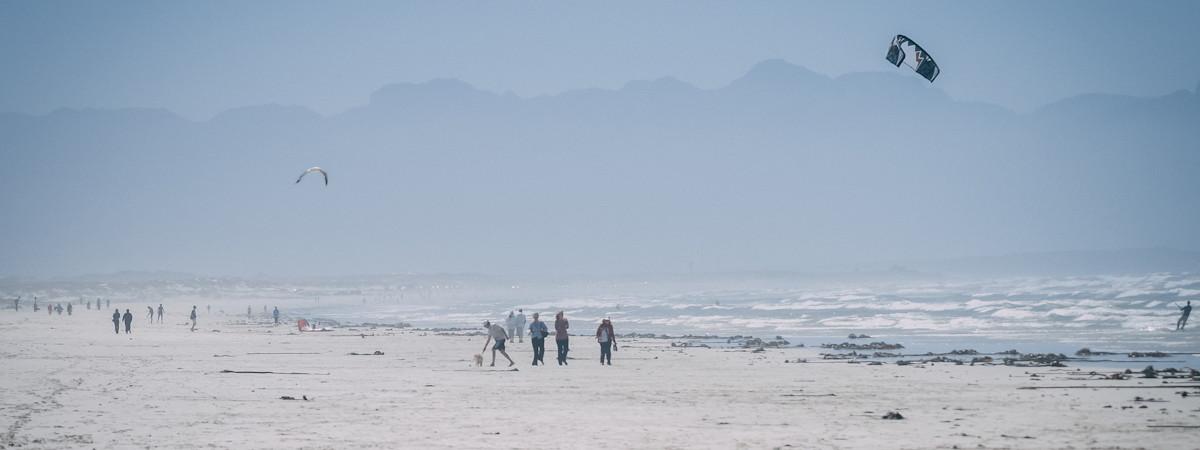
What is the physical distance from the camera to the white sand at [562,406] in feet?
42.7

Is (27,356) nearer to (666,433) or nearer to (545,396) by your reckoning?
(545,396)

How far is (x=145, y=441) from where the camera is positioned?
42.0 ft

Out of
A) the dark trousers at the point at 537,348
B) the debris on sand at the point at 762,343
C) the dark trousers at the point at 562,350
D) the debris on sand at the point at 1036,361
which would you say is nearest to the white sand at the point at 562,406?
the dark trousers at the point at 562,350

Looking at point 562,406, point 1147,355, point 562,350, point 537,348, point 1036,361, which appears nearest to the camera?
point 562,406

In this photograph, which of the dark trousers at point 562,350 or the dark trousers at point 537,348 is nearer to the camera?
the dark trousers at point 537,348

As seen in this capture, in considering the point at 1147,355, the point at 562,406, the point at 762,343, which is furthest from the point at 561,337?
the point at 1147,355

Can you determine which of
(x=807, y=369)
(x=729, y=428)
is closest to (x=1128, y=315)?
(x=807, y=369)

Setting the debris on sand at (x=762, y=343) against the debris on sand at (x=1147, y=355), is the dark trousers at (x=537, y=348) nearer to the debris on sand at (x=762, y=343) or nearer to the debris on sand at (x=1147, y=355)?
the debris on sand at (x=762, y=343)

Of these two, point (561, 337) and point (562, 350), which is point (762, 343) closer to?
point (562, 350)

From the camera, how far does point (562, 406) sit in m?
16.8

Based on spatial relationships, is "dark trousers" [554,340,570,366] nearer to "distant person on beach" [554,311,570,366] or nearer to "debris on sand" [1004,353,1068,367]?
"distant person on beach" [554,311,570,366]

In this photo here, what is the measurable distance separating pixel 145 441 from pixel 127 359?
588 inches

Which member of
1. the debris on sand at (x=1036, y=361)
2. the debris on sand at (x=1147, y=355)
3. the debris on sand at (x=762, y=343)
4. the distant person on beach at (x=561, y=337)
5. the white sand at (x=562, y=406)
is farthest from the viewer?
the debris on sand at (x=762, y=343)

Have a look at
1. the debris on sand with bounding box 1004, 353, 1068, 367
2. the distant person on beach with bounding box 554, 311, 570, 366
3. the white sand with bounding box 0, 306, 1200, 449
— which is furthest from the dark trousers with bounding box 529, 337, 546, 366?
the debris on sand with bounding box 1004, 353, 1068, 367
